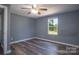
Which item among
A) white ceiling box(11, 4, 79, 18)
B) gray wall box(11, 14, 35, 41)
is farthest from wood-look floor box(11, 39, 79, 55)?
white ceiling box(11, 4, 79, 18)

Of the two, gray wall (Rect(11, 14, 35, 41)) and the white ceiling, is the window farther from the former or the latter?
gray wall (Rect(11, 14, 35, 41))

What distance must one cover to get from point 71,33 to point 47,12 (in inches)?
20.3

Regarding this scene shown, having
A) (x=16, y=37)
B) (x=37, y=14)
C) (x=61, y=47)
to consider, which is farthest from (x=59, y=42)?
(x=16, y=37)

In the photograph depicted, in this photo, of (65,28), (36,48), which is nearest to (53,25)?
(65,28)

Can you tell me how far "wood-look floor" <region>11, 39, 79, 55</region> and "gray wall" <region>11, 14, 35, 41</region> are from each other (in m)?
0.11

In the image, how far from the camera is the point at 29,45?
1.62 metres

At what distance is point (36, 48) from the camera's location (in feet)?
5.27

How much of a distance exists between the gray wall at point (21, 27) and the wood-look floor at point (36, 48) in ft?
0.38

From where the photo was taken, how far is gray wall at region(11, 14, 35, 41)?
1.59 meters

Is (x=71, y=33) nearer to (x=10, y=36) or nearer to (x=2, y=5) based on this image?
(x=10, y=36)

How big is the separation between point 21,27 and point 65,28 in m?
0.72

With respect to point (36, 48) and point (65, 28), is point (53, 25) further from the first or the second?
point (36, 48)

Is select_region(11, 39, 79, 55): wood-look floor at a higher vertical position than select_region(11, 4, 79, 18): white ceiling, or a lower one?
lower

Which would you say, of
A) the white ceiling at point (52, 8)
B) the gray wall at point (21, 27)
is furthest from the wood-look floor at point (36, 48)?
the white ceiling at point (52, 8)
